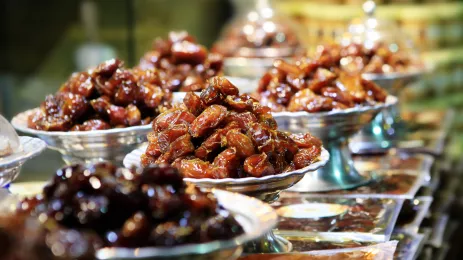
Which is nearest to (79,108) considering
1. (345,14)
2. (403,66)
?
(403,66)

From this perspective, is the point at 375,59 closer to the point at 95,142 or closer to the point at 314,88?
the point at 314,88

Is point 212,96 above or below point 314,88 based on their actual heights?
above

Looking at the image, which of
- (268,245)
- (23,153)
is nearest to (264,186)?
(268,245)

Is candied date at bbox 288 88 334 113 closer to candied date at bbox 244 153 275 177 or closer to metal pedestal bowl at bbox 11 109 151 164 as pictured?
metal pedestal bowl at bbox 11 109 151 164

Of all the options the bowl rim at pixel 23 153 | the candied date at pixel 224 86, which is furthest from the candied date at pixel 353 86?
the bowl rim at pixel 23 153

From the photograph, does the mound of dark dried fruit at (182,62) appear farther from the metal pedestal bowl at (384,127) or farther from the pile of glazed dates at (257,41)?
the pile of glazed dates at (257,41)

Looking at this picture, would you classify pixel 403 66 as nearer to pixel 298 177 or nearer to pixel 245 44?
pixel 245 44
